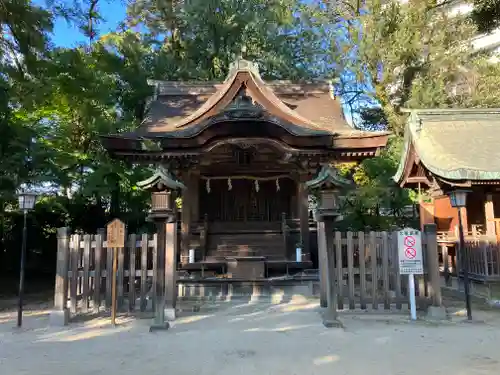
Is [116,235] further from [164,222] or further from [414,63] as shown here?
[414,63]

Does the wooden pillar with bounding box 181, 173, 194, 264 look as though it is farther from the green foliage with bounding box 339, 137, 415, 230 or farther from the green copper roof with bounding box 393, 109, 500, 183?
the green copper roof with bounding box 393, 109, 500, 183

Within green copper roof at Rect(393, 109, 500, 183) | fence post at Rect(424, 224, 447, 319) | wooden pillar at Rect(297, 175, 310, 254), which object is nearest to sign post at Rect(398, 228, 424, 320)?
fence post at Rect(424, 224, 447, 319)

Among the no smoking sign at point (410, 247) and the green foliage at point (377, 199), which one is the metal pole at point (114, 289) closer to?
the no smoking sign at point (410, 247)

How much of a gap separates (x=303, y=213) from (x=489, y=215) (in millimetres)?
5240

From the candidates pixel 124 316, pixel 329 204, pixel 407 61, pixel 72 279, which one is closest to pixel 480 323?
pixel 329 204

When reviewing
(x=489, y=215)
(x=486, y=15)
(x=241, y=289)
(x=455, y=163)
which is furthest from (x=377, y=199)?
(x=486, y=15)

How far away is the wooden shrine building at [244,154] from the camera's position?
1161 centimetres

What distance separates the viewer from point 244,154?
1345 centimetres

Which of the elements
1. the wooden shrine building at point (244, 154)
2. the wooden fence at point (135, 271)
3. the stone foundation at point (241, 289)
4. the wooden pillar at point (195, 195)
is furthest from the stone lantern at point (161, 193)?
the wooden pillar at point (195, 195)

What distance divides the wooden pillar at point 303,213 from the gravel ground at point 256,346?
170 inches

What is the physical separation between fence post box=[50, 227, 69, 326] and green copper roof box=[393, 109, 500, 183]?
9.16 metres

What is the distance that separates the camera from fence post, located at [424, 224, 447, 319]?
7720 millimetres

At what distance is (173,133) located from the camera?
11.7 meters

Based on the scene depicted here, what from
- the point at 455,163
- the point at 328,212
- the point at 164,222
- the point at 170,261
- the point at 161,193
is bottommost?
the point at 170,261
